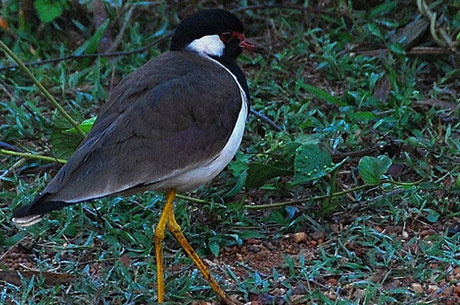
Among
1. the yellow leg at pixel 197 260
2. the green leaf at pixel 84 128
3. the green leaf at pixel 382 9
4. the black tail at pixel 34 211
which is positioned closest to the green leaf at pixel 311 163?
the yellow leg at pixel 197 260

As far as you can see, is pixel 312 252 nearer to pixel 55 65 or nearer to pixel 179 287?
pixel 179 287

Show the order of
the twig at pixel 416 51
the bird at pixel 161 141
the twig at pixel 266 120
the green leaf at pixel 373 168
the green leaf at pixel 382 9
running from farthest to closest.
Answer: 1. the green leaf at pixel 382 9
2. the twig at pixel 416 51
3. the twig at pixel 266 120
4. the green leaf at pixel 373 168
5. the bird at pixel 161 141

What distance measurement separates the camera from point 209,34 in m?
4.39

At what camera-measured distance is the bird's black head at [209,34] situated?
4379 mm

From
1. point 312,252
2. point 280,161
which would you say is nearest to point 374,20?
point 280,161

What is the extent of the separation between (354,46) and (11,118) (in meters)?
2.22

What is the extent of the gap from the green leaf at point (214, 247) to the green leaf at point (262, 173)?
349 mm

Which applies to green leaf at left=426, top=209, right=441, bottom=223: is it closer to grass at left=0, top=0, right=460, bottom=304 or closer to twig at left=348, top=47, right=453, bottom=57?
grass at left=0, top=0, right=460, bottom=304

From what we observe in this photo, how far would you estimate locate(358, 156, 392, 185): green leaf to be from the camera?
4.24 meters

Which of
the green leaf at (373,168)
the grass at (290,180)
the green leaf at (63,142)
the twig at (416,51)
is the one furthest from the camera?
the twig at (416,51)

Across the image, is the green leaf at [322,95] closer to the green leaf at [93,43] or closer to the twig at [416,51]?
the twig at [416,51]

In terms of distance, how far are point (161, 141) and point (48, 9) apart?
2.85 meters

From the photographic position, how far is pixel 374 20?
6215mm

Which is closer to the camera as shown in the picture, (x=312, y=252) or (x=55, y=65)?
(x=312, y=252)
